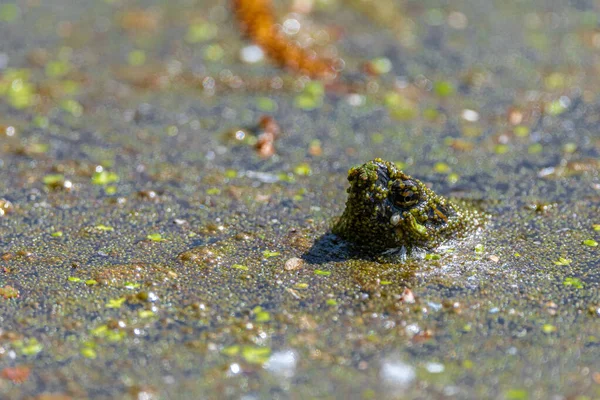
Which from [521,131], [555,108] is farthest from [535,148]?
[555,108]

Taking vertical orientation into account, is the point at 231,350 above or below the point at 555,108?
below

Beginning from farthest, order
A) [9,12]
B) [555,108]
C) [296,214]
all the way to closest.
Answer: [9,12]
[555,108]
[296,214]

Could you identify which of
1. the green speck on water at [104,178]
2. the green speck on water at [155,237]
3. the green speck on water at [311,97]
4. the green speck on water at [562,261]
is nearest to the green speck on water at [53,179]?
the green speck on water at [104,178]

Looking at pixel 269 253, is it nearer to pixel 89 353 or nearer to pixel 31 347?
pixel 89 353

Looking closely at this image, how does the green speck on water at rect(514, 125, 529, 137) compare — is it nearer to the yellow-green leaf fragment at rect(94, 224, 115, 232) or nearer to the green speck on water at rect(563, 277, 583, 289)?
the green speck on water at rect(563, 277, 583, 289)

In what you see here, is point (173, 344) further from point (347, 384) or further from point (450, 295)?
point (450, 295)

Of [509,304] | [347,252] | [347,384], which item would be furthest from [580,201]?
[347,384]

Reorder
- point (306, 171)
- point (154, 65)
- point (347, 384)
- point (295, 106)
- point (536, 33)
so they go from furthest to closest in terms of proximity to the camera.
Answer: point (536, 33) → point (154, 65) → point (295, 106) → point (306, 171) → point (347, 384)

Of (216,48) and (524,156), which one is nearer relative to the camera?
(524,156)
